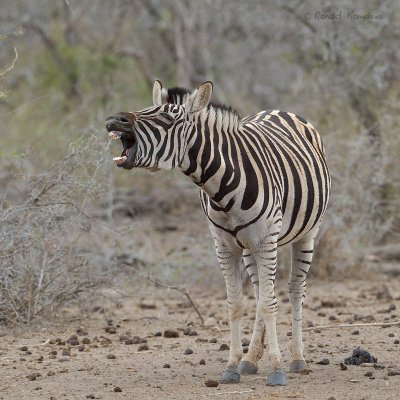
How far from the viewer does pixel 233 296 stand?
6305 millimetres

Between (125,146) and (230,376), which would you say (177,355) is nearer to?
(230,376)

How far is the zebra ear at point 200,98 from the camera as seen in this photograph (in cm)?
571

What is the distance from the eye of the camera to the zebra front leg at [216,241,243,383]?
6.21 meters

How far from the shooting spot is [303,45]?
45.2 ft

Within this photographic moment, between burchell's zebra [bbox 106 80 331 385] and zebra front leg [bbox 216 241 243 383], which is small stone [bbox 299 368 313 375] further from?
zebra front leg [bbox 216 241 243 383]

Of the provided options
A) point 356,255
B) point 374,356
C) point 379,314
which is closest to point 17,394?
point 374,356

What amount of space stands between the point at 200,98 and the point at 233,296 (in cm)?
143

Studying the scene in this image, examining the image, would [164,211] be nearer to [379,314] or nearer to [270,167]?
[379,314]

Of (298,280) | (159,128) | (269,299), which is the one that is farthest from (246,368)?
(159,128)

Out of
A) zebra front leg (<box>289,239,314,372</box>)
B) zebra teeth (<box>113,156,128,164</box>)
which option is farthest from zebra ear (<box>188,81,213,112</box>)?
zebra front leg (<box>289,239,314,372</box>)

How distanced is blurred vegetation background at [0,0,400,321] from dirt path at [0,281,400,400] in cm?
56

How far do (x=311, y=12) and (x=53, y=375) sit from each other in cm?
857

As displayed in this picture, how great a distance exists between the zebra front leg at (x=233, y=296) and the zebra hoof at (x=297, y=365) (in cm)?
46

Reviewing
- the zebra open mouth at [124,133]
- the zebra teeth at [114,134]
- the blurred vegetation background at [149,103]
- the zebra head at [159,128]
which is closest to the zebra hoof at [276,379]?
the zebra head at [159,128]
